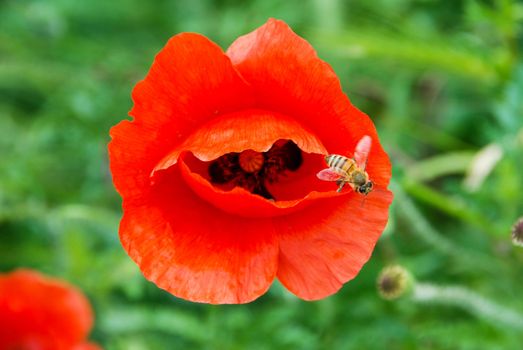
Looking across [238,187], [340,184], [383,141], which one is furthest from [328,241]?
[383,141]

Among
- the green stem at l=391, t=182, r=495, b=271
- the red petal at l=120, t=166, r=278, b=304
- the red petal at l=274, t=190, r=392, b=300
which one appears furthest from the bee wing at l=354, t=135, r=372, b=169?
the green stem at l=391, t=182, r=495, b=271

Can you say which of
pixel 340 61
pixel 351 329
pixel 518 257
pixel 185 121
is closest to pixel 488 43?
pixel 340 61

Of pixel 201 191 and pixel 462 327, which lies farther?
pixel 462 327

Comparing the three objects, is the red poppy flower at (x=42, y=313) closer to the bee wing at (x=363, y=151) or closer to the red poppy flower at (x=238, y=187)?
the red poppy flower at (x=238, y=187)

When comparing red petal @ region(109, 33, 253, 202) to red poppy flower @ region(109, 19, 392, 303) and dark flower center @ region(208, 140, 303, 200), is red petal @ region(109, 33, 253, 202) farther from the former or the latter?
dark flower center @ region(208, 140, 303, 200)

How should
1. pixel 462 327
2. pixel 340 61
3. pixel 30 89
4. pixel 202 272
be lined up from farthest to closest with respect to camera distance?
1. pixel 30 89
2. pixel 340 61
3. pixel 462 327
4. pixel 202 272

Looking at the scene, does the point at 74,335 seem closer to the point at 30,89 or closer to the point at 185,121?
the point at 185,121

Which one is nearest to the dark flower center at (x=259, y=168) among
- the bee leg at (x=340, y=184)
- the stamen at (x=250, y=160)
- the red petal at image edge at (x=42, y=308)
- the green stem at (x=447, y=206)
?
the stamen at (x=250, y=160)

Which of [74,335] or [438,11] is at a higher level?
[438,11]
